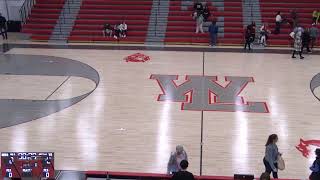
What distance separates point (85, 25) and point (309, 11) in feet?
38.2

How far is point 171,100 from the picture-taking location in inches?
598

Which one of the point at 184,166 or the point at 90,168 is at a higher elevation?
the point at 184,166

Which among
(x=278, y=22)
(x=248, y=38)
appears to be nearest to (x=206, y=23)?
(x=248, y=38)

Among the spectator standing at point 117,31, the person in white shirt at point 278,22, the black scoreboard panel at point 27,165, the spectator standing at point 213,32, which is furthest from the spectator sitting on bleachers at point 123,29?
the black scoreboard panel at point 27,165

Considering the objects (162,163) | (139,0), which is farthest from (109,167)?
(139,0)

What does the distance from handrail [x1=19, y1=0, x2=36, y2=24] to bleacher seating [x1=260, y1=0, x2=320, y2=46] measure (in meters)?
12.8

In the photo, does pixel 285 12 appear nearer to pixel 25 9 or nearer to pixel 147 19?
pixel 147 19

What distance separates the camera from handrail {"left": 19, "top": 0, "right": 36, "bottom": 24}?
1062 inches

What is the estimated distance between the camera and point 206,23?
992 inches

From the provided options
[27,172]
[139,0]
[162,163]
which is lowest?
[162,163]

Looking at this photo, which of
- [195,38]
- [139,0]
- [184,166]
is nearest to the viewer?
[184,166]

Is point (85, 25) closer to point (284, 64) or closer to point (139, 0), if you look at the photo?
point (139, 0)

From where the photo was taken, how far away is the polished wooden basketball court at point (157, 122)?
1096cm

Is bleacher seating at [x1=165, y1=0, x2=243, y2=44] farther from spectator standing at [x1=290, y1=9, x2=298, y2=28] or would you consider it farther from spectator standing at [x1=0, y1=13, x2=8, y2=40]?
spectator standing at [x1=0, y1=13, x2=8, y2=40]
